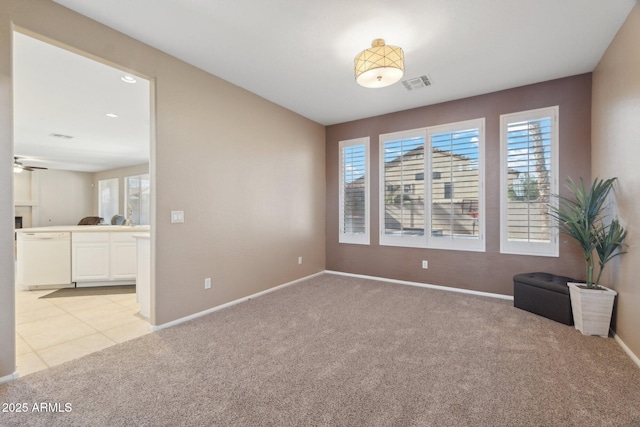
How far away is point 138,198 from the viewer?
8.11 m

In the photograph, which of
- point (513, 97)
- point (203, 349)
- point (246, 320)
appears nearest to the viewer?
point (203, 349)

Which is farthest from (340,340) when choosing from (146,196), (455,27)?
(146,196)

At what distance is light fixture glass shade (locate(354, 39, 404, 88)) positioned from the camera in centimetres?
239

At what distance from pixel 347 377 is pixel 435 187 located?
3098mm

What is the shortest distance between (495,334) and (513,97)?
2986 mm

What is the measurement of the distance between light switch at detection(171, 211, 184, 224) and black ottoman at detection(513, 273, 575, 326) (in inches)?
153

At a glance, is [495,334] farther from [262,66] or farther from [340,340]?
[262,66]

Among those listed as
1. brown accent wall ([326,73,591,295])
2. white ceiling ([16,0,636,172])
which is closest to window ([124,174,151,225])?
brown accent wall ([326,73,591,295])

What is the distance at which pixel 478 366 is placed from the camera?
2092 millimetres

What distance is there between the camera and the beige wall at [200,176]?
6.39 feet

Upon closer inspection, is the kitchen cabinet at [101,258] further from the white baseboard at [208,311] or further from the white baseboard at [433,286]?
the white baseboard at [433,286]

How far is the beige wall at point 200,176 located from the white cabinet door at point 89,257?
2379 mm

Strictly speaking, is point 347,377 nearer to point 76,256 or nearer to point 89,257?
point 89,257

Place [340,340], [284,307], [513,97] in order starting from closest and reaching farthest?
1. [340,340]
2. [284,307]
3. [513,97]
